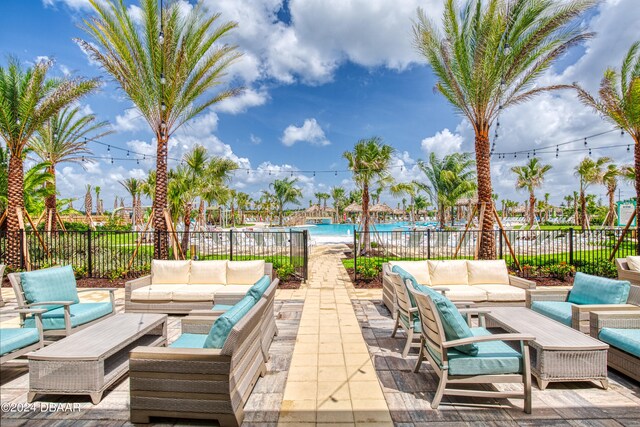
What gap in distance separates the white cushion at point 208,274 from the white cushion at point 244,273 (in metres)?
0.11

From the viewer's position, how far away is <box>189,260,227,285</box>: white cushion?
19.9 feet

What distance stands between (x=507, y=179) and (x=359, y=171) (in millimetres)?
22057

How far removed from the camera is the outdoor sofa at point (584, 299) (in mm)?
3740

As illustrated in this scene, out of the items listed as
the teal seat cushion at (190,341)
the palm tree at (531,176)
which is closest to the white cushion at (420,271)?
the teal seat cushion at (190,341)

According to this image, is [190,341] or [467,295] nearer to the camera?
[190,341]

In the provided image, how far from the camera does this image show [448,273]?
5.89m

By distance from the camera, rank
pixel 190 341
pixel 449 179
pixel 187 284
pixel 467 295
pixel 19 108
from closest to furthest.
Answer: pixel 190 341 < pixel 467 295 < pixel 187 284 < pixel 19 108 < pixel 449 179

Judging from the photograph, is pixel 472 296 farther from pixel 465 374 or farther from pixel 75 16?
pixel 75 16

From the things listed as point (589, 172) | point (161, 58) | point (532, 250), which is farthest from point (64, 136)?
point (589, 172)

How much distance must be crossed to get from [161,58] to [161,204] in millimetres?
4010

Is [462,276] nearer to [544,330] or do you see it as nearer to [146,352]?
[544,330]

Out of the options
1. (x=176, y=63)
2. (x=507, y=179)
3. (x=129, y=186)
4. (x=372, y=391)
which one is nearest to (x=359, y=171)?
(x=176, y=63)

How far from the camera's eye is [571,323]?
388cm

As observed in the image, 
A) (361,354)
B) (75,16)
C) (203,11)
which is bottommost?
(361,354)
